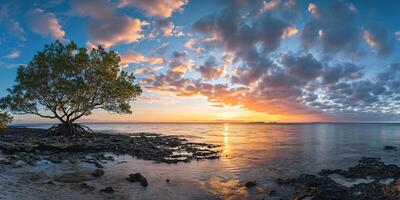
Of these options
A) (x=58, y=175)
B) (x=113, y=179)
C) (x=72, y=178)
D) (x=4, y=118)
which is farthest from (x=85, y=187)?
(x=4, y=118)

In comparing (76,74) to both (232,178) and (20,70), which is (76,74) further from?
(232,178)

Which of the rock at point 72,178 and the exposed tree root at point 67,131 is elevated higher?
the exposed tree root at point 67,131

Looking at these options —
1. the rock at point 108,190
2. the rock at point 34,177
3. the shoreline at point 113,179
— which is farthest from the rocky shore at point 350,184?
the rock at point 34,177

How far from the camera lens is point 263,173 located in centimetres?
2238

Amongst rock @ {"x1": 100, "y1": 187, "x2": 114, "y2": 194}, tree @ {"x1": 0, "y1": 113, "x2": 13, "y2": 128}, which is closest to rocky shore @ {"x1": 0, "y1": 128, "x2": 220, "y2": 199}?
rock @ {"x1": 100, "y1": 187, "x2": 114, "y2": 194}

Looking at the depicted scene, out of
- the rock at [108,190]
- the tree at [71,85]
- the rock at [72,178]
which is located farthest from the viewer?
the tree at [71,85]

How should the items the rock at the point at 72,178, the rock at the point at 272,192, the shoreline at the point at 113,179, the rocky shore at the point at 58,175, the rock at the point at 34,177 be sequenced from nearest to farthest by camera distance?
the shoreline at the point at 113,179, the rocky shore at the point at 58,175, the rock at the point at 34,177, the rock at the point at 272,192, the rock at the point at 72,178

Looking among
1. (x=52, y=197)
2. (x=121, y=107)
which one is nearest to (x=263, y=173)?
(x=52, y=197)

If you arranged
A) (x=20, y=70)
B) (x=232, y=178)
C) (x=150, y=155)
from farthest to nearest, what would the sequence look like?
(x=20, y=70) → (x=150, y=155) → (x=232, y=178)

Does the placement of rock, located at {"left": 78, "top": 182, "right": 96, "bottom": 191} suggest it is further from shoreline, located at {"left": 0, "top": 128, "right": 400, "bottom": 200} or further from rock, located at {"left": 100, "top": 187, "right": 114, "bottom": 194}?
rock, located at {"left": 100, "top": 187, "right": 114, "bottom": 194}

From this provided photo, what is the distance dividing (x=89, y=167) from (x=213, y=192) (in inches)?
374

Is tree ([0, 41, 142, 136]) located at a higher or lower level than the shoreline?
higher

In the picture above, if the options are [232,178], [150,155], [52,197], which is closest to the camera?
[52,197]

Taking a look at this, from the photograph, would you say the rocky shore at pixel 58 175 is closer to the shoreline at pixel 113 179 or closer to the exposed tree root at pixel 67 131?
Result: the shoreline at pixel 113 179
